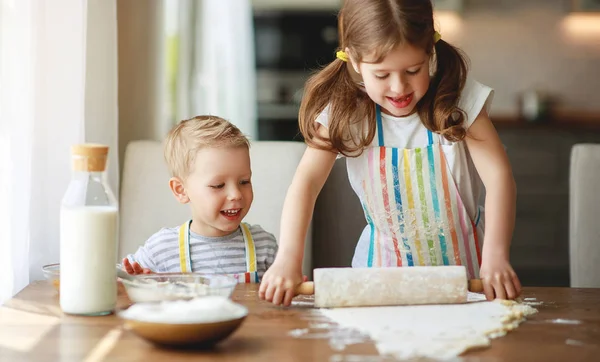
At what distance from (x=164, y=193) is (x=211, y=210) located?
1.22 ft

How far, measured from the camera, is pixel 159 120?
2.38 m

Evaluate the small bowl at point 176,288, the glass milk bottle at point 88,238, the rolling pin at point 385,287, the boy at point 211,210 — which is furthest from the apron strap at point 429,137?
the glass milk bottle at point 88,238

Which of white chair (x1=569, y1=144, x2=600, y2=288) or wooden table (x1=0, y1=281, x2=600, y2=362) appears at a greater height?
white chair (x1=569, y1=144, x2=600, y2=288)

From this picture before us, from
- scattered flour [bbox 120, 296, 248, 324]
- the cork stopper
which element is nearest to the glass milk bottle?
the cork stopper

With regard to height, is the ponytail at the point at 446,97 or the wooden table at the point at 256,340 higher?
the ponytail at the point at 446,97

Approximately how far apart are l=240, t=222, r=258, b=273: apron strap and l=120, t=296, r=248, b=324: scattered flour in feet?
2.51

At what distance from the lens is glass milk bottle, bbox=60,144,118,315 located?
1.07 m

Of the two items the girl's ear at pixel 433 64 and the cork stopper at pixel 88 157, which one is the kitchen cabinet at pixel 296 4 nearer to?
the girl's ear at pixel 433 64

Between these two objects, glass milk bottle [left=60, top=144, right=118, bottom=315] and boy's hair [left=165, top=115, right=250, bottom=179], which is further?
boy's hair [left=165, top=115, right=250, bottom=179]

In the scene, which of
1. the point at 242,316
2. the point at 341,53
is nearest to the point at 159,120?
the point at 341,53

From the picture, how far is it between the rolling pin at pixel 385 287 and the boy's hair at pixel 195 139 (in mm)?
592

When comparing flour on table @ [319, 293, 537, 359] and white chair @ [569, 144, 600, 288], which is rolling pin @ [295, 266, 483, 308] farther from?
white chair @ [569, 144, 600, 288]

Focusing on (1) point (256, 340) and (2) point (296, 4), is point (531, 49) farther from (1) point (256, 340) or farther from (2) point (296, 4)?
(1) point (256, 340)

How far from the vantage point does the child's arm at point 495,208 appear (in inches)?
49.3
